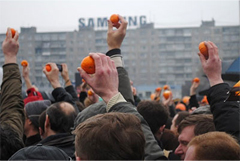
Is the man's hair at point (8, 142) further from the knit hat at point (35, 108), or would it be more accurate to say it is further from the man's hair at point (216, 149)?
the man's hair at point (216, 149)

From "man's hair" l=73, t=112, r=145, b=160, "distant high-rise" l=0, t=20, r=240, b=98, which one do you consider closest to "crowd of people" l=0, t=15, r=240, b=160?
"man's hair" l=73, t=112, r=145, b=160

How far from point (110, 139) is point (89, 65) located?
55cm

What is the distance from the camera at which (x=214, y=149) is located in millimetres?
1613

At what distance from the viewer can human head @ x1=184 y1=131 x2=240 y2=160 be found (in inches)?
63.1

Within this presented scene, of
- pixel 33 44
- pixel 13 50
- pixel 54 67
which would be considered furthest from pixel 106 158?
pixel 33 44

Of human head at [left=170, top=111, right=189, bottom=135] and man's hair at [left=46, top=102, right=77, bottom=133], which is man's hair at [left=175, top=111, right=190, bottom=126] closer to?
human head at [left=170, top=111, right=189, bottom=135]

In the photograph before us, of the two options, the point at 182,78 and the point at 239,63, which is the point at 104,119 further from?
the point at 182,78

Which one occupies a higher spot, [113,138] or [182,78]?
[113,138]

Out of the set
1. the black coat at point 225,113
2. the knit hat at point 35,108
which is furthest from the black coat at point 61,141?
the black coat at point 225,113

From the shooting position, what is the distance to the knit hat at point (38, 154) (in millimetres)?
1771

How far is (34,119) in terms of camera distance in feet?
11.1

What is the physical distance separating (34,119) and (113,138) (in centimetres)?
214

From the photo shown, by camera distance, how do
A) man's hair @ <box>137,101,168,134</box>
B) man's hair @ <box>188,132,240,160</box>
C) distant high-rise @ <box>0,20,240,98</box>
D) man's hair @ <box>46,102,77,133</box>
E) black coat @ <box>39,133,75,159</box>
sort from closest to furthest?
man's hair @ <box>188,132,240,160</box> → black coat @ <box>39,133,75,159</box> → man's hair @ <box>46,102,77,133</box> → man's hair @ <box>137,101,168,134</box> → distant high-rise @ <box>0,20,240,98</box>

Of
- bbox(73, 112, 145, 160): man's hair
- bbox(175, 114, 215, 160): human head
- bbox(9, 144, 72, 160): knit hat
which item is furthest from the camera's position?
bbox(175, 114, 215, 160): human head
